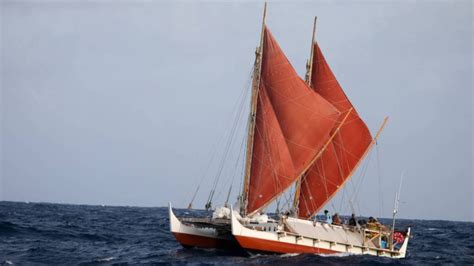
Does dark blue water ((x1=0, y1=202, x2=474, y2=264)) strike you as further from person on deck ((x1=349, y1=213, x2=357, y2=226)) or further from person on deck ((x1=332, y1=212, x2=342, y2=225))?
person on deck ((x1=332, y1=212, x2=342, y2=225))

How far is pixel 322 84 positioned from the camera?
56.5 metres

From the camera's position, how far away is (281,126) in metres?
51.2

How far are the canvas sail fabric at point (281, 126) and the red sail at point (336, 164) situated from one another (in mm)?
4149

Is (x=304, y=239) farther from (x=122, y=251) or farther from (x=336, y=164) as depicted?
(x=122, y=251)

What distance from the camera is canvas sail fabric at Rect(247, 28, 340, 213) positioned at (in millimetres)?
50469

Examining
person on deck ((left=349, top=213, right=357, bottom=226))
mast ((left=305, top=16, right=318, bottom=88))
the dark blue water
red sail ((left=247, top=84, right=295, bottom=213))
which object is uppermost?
mast ((left=305, top=16, right=318, bottom=88))

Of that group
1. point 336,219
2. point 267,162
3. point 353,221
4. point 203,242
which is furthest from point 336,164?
point 203,242

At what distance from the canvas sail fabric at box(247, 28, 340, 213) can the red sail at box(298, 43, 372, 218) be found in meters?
4.15

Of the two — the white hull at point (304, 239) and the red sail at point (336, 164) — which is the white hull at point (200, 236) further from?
the red sail at point (336, 164)

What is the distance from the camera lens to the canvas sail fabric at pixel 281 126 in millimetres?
50469

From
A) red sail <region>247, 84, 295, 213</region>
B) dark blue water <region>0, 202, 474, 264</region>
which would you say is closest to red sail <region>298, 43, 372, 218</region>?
red sail <region>247, 84, 295, 213</region>

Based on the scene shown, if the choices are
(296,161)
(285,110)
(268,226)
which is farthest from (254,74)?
(268,226)

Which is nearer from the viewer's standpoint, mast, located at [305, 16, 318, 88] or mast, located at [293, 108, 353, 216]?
mast, located at [293, 108, 353, 216]

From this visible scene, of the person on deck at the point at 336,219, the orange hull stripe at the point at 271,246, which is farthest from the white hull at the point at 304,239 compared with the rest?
the person on deck at the point at 336,219
